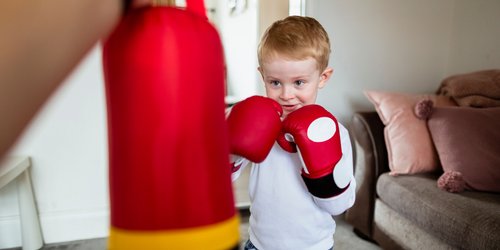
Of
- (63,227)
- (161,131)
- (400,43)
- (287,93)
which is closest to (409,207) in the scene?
(287,93)

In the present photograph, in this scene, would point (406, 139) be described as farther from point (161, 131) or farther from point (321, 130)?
point (161, 131)

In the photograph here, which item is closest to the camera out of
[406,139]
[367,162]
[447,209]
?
[447,209]

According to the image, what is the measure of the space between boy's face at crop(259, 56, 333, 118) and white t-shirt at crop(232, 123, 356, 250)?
126 millimetres

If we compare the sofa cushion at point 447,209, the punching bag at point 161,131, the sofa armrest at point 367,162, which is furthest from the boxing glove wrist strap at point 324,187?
the sofa armrest at point 367,162

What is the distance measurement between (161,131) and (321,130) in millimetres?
534

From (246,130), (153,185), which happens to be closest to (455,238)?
(246,130)

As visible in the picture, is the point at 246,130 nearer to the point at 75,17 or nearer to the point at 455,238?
the point at 75,17

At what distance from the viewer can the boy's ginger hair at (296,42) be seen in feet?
2.80

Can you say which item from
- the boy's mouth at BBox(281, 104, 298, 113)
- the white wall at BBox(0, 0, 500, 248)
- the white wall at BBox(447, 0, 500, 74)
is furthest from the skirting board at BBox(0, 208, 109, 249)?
the white wall at BBox(447, 0, 500, 74)

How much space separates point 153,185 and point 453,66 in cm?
239

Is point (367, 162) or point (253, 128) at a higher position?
point (253, 128)

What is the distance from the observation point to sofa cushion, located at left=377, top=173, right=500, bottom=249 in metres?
1.20

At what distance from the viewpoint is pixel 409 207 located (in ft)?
5.04

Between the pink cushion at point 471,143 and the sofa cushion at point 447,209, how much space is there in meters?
0.07
